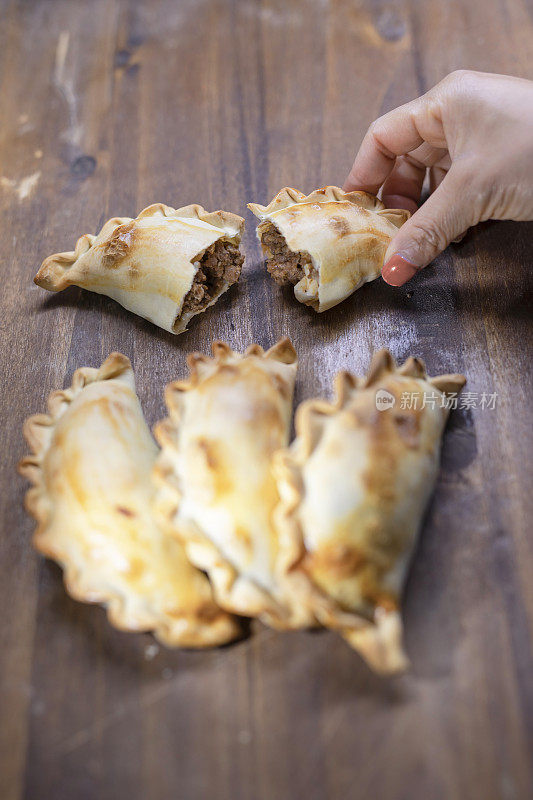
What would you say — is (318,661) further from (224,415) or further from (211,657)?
(224,415)

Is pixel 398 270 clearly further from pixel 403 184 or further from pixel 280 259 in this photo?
pixel 403 184

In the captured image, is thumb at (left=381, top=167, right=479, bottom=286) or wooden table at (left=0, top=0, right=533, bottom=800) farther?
thumb at (left=381, top=167, right=479, bottom=286)

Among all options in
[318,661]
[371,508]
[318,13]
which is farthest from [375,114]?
[318,661]

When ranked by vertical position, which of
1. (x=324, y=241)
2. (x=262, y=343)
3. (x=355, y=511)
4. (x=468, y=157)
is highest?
(x=468, y=157)

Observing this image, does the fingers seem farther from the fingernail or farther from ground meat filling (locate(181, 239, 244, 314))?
ground meat filling (locate(181, 239, 244, 314))

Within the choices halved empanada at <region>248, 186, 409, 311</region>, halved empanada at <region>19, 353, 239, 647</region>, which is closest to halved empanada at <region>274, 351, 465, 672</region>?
halved empanada at <region>19, 353, 239, 647</region>

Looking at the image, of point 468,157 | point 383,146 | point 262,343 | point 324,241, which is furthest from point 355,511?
point 383,146
